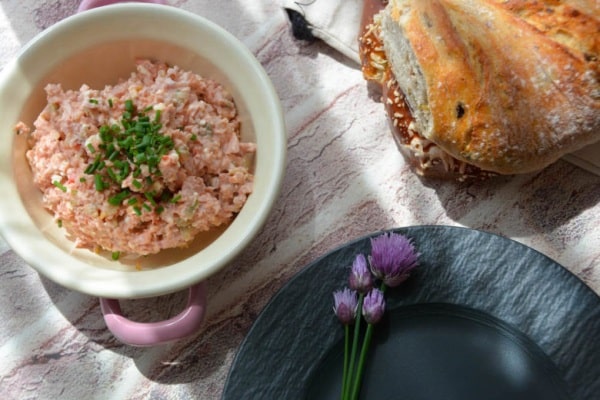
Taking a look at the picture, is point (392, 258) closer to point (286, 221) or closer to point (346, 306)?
point (346, 306)

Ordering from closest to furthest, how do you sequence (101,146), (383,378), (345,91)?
(101,146) → (383,378) → (345,91)

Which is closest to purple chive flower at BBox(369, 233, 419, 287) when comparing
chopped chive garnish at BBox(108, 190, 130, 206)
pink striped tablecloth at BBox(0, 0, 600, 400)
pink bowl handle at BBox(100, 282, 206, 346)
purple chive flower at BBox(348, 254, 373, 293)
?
purple chive flower at BBox(348, 254, 373, 293)

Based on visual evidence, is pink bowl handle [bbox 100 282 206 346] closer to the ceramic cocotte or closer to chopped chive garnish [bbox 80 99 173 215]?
the ceramic cocotte

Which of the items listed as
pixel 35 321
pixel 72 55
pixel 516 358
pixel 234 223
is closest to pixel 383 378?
pixel 516 358

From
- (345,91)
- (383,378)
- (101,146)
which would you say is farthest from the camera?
(345,91)

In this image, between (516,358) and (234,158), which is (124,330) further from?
(516,358)

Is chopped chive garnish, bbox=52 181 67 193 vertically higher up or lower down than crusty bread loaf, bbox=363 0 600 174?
lower down

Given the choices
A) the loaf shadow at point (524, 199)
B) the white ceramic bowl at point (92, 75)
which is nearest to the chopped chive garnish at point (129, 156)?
the white ceramic bowl at point (92, 75)

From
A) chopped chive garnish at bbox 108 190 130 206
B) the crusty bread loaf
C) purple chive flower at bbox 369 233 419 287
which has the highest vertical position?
the crusty bread loaf
